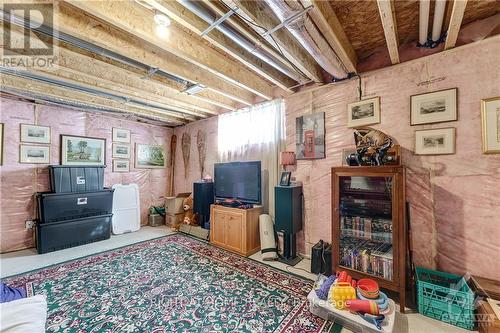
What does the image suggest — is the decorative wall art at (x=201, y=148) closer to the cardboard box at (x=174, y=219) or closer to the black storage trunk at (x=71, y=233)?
the cardboard box at (x=174, y=219)

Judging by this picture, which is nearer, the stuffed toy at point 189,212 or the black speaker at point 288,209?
the black speaker at point 288,209

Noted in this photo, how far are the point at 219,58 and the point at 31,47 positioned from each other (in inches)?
73.1

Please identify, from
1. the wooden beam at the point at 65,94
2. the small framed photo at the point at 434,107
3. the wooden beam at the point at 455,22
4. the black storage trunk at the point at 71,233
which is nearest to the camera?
the wooden beam at the point at 455,22

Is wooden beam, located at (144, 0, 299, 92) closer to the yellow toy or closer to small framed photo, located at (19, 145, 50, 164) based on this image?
the yellow toy

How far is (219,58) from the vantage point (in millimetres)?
2410

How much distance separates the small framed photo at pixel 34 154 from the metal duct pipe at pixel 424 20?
5.38m

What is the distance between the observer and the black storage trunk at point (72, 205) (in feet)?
10.7

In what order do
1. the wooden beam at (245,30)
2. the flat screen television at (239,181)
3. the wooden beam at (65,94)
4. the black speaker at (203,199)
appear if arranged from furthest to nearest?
the black speaker at (203,199), the flat screen television at (239,181), the wooden beam at (65,94), the wooden beam at (245,30)

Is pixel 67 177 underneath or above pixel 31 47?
underneath

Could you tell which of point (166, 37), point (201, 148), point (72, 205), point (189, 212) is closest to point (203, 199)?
point (189, 212)

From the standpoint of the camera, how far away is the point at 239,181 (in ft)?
12.0

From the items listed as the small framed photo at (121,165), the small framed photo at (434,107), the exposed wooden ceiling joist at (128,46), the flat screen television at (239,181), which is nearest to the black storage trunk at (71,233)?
the small framed photo at (121,165)

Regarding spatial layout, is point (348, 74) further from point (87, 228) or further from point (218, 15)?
point (87, 228)

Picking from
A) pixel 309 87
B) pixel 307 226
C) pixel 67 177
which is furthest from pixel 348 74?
pixel 67 177
